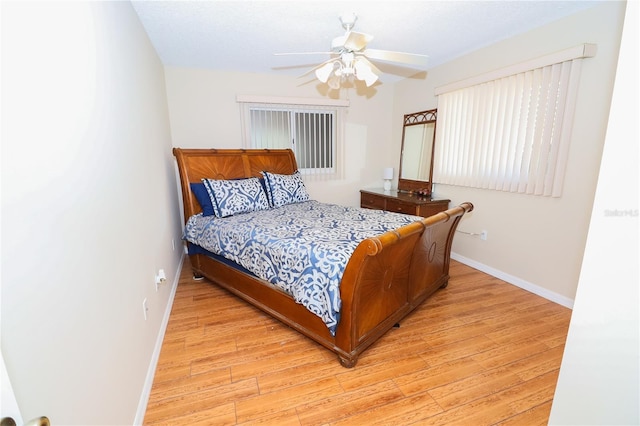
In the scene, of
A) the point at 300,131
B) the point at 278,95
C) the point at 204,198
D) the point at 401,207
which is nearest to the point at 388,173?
the point at 401,207

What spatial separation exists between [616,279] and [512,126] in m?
2.79

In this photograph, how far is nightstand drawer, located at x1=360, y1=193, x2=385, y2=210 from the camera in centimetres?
395

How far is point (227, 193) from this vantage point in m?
2.85

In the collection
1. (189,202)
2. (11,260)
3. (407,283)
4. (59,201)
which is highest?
Result: (59,201)

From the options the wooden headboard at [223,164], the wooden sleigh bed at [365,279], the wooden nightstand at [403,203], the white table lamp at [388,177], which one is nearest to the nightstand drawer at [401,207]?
the wooden nightstand at [403,203]

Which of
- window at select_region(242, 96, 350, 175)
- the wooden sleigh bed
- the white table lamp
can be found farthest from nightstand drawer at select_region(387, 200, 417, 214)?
window at select_region(242, 96, 350, 175)

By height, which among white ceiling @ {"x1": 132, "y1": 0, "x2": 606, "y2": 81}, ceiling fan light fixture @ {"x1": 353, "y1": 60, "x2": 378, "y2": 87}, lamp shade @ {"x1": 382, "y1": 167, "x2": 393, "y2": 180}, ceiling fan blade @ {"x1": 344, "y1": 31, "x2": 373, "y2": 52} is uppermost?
white ceiling @ {"x1": 132, "y1": 0, "x2": 606, "y2": 81}

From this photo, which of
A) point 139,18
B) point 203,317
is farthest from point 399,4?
point 203,317

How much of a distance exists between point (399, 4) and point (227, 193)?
2.20 meters

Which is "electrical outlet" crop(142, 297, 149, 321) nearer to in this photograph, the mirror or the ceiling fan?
the ceiling fan

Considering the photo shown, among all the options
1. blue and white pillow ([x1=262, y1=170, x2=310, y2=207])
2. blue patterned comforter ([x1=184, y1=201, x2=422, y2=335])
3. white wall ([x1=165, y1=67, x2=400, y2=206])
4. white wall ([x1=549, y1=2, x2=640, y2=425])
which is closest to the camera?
white wall ([x1=549, y1=2, x2=640, y2=425])

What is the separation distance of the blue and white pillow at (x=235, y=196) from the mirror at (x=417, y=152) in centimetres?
222

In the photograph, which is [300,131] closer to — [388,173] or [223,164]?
[223,164]

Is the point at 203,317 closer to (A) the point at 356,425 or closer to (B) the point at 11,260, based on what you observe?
(A) the point at 356,425
